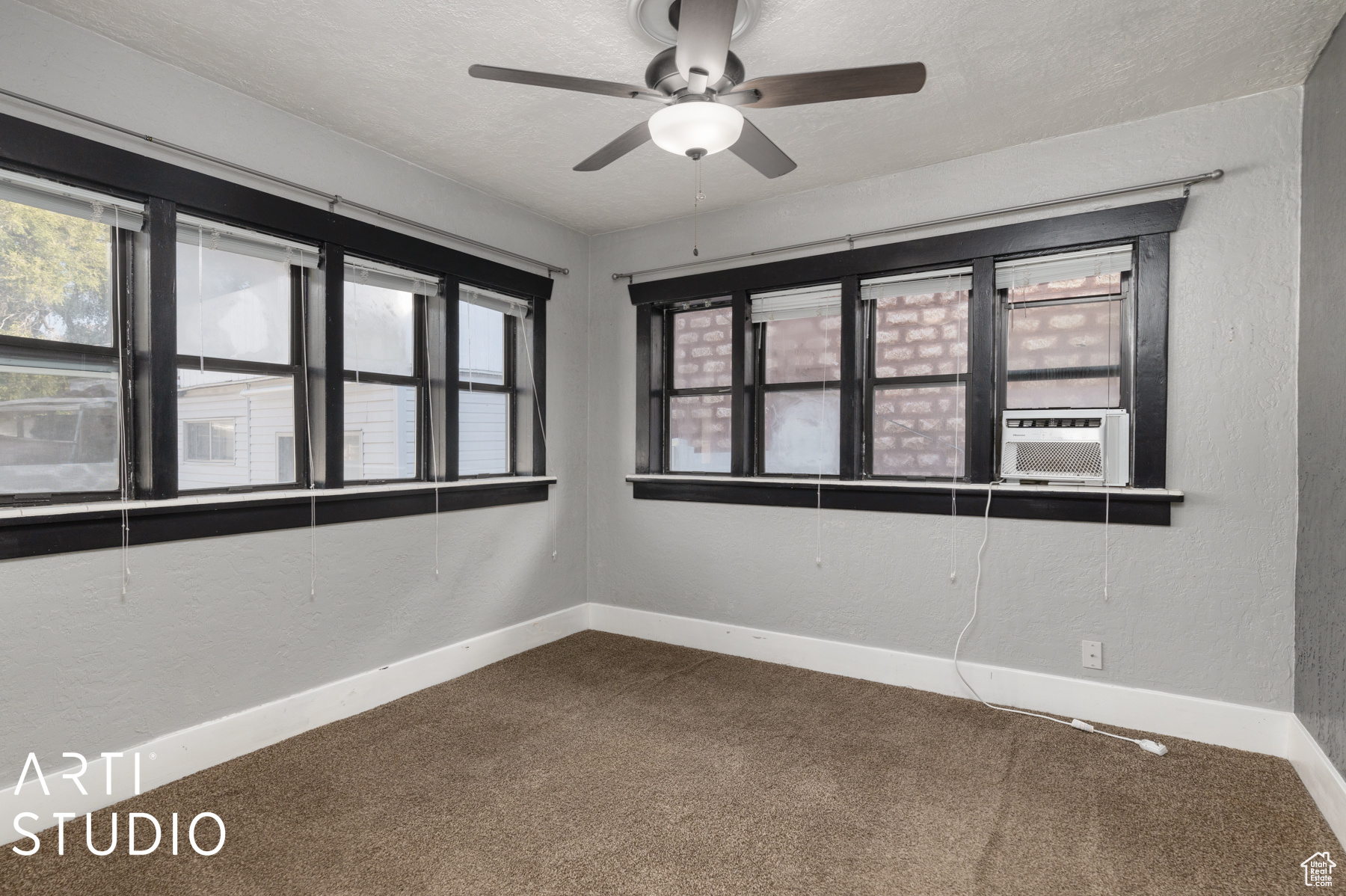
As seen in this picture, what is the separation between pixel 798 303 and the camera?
3619mm

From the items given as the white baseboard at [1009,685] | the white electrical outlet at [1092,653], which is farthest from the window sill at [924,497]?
the white baseboard at [1009,685]

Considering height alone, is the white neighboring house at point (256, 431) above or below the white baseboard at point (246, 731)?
above

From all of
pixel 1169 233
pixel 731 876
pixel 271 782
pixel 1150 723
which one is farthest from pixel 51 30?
pixel 1150 723

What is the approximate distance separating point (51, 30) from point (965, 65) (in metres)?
3.00

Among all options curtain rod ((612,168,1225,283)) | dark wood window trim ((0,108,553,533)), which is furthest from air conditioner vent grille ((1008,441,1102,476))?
dark wood window trim ((0,108,553,533))

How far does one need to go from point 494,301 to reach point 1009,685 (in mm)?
3224

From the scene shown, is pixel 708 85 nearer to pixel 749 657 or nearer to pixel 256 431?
pixel 256 431

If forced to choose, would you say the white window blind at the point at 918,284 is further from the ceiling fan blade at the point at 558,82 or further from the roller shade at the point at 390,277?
the roller shade at the point at 390,277

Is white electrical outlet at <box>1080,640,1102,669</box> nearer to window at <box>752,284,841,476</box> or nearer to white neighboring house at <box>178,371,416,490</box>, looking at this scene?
window at <box>752,284,841,476</box>

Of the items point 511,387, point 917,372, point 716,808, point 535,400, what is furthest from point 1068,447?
point 511,387

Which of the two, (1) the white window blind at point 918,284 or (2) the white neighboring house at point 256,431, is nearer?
(2) the white neighboring house at point 256,431

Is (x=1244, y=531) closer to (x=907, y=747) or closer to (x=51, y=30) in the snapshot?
(x=907, y=747)

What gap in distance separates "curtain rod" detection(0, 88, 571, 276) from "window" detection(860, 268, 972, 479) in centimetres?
194

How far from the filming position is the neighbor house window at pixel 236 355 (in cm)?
247
